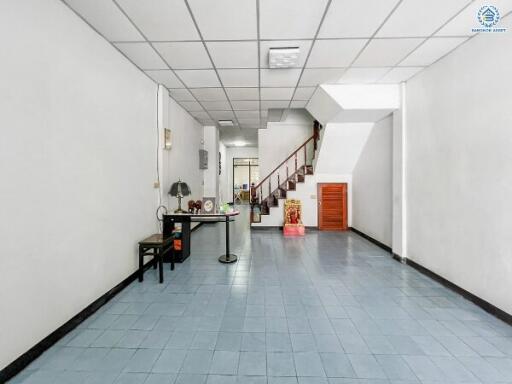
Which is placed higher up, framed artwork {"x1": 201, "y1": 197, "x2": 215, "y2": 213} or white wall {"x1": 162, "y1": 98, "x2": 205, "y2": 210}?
white wall {"x1": 162, "y1": 98, "x2": 205, "y2": 210}

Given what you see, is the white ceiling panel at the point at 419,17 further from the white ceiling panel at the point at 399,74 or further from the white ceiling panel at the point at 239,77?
the white ceiling panel at the point at 239,77

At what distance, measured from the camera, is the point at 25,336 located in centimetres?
190

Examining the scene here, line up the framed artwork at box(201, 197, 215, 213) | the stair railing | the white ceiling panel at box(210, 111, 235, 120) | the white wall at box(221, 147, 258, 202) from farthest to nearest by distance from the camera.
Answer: the white wall at box(221, 147, 258, 202), the stair railing, the white ceiling panel at box(210, 111, 235, 120), the framed artwork at box(201, 197, 215, 213)

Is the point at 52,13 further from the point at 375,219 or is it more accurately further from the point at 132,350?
the point at 375,219

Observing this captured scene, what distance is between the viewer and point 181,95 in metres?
4.89

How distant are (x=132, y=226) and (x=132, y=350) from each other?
1.86 m

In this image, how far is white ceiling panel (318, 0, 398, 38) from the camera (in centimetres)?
236

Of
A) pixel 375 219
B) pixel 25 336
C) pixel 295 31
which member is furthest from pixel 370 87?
pixel 25 336

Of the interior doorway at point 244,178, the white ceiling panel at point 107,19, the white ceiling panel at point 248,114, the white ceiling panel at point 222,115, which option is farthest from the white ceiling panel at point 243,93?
the interior doorway at point 244,178

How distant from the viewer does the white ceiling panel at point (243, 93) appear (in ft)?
14.9

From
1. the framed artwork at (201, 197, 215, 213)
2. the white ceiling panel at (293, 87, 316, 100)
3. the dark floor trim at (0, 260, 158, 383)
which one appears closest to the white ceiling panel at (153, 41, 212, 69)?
the white ceiling panel at (293, 87, 316, 100)

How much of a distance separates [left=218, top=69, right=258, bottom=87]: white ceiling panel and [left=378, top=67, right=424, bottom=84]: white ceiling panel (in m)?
2.27

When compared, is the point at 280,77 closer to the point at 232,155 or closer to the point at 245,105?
the point at 245,105

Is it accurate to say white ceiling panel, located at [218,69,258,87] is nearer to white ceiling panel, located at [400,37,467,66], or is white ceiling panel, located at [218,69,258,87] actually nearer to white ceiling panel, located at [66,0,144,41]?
white ceiling panel, located at [66,0,144,41]
